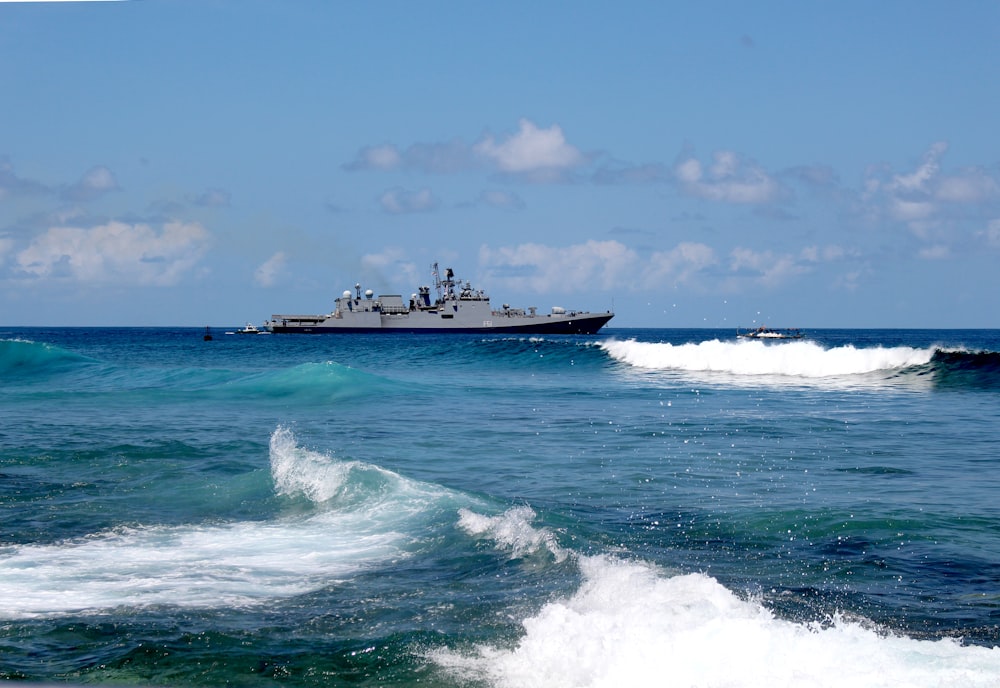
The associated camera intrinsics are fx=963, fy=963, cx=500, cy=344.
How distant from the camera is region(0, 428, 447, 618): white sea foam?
21.7 ft

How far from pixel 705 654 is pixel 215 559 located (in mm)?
4453

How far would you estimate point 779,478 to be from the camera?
11203mm

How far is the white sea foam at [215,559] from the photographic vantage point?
21.7 feet

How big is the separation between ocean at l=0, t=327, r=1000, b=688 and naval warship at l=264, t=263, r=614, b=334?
6582 centimetres

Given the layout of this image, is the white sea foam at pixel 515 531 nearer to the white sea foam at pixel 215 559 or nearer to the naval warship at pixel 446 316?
the white sea foam at pixel 215 559

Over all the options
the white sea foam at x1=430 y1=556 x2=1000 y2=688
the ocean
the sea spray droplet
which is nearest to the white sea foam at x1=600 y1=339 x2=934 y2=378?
the ocean

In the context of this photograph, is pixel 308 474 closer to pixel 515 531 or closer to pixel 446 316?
pixel 515 531

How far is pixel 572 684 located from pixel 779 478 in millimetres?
7021

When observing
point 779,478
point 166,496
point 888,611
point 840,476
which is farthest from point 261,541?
point 840,476

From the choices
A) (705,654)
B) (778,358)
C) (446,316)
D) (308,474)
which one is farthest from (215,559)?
(446,316)

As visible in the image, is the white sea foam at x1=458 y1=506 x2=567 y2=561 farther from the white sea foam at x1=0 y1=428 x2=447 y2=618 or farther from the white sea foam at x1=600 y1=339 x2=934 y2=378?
the white sea foam at x1=600 y1=339 x2=934 y2=378

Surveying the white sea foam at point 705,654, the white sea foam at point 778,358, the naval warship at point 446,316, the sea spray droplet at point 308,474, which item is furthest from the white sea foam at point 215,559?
the naval warship at point 446,316

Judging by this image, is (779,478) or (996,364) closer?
(779,478)

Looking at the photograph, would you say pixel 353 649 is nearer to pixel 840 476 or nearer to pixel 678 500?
pixel 678 500
